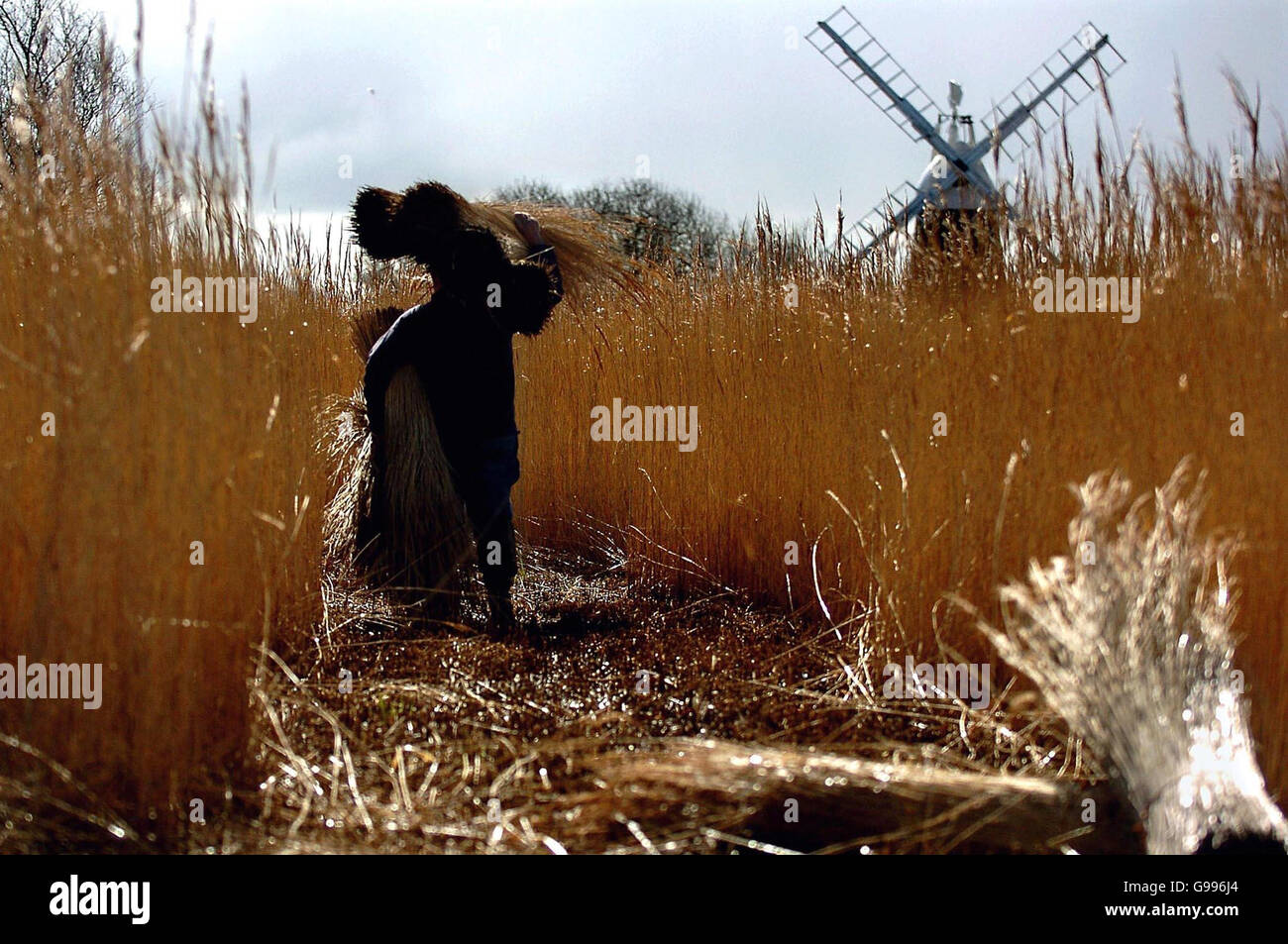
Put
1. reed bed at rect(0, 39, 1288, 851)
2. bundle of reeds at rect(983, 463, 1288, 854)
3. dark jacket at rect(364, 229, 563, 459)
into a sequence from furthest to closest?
dark jacket at rect(364, 229, 563, 459)
reed bed at rect(0, 39, 1288, 851)
bundle of reeds at rect(983, 463, 1288, 854)

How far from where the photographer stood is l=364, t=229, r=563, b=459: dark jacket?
134 inches

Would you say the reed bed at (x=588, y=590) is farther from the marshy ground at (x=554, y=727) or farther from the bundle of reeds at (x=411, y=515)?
the bundle of reeds at (x=411, y=515)

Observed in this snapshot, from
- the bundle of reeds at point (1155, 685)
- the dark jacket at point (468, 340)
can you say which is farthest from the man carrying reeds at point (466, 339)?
the bundle of reeds at point (1155, 685)

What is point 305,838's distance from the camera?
1.87m

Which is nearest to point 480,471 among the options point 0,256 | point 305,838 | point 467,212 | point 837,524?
point 467,212

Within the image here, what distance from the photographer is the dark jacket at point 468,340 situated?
3406mm

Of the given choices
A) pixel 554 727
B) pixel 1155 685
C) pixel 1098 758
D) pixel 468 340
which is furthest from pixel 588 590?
pixel 1155 685

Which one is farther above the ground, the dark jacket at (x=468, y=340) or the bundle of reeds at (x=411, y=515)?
the dark jacket at (x=468, y=340)

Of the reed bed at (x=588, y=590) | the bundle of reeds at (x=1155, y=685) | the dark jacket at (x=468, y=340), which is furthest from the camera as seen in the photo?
the dark jacket at (x=468, y=340)

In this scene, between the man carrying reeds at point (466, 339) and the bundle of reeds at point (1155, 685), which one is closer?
the bundle of reeds at point (1155, 685)

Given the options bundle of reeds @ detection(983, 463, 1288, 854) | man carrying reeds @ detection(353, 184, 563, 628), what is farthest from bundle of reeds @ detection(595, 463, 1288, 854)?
man carrying reeds @ detection(353, 184, 563, 628)

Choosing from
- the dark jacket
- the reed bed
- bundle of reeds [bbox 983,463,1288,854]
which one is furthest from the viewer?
the dark jacket

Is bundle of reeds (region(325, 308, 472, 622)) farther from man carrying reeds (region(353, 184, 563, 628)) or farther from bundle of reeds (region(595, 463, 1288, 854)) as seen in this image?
bundle of reeds (region(595, 463, 1288, 854))
